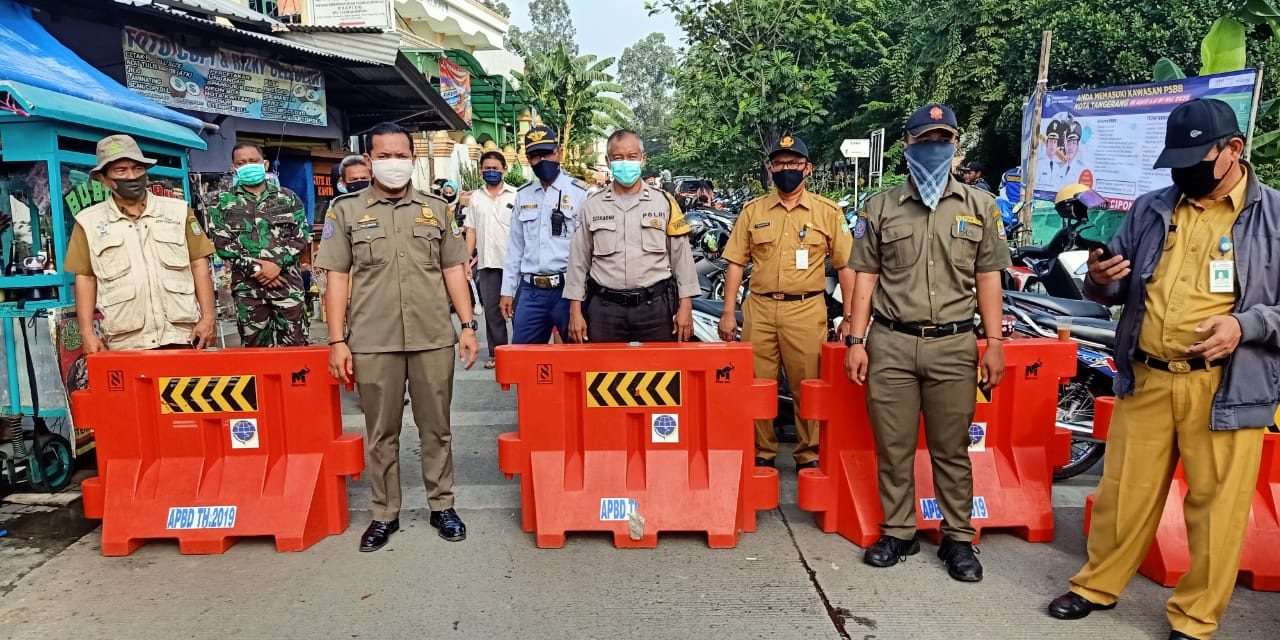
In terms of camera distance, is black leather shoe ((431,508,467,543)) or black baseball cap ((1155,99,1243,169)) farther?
black leather shoe ((431,508,467,543))

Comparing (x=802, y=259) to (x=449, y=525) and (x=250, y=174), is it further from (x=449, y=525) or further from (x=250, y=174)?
(x=250, y=174)

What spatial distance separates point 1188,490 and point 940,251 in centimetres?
129

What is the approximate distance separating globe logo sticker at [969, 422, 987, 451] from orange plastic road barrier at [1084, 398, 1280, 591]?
0.57m

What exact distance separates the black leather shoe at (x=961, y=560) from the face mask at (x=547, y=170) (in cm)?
332

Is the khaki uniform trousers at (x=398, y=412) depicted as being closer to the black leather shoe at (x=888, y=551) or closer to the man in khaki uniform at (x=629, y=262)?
the man in khaki uniform at (x=629, y=262)

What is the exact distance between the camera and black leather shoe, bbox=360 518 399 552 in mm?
3992

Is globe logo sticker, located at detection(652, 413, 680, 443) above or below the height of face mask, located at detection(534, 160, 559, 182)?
below

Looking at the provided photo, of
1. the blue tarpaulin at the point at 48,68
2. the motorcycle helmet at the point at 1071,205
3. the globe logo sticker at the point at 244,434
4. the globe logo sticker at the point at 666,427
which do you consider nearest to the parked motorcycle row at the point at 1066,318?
the motorcycle helmet at the point at 1071,205

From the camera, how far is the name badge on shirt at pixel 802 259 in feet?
16.0

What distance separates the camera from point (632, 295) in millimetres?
4766

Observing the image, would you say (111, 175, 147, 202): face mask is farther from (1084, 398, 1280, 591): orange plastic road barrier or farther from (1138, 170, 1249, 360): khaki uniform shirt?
(1084, 398, 1280, 591): orange plastic road barrier

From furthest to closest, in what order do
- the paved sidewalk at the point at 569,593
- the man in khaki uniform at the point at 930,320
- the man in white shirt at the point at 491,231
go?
1. the man in white shirt at the point at 491,231
2. the man in khaki uniform at the point at 930,320
3. the paved sidewalk at the point at 569,593

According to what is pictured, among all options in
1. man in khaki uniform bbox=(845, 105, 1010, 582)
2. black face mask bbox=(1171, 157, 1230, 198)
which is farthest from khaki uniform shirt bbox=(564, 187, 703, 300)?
black face mask bbox=(1171, 157, 1230, 198)

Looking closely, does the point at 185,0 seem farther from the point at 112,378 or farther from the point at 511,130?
the point at 511,130
